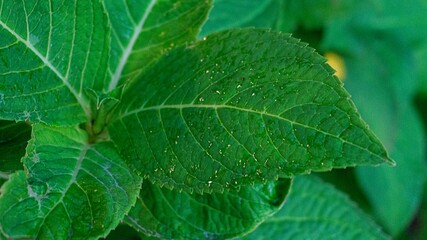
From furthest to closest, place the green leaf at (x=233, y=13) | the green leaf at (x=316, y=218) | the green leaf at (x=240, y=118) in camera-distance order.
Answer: the green leaf at (x=233, y=13) < the green leaf at (x=316, y=218) < the green leaf at (x=240, y=118)

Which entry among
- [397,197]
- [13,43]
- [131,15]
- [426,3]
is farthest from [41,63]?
[426,3]

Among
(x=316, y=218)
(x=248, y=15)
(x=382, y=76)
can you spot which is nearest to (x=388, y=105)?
(x=382, y=76)

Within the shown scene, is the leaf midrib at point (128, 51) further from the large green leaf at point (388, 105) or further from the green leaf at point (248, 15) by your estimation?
the large green leaf at point (388, 105)

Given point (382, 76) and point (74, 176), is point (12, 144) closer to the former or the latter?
point (74, 176)

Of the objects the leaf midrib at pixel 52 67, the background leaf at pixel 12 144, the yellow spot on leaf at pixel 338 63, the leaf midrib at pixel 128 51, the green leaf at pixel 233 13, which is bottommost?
the background leaf at pixel 12 144

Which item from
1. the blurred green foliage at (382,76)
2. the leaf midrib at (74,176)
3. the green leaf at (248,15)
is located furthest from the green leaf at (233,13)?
the leaf midrib at (74,176)

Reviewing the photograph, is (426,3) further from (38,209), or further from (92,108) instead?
(38,209)
